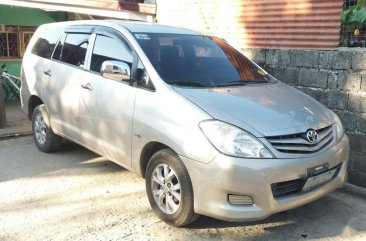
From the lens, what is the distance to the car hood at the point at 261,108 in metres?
3.48

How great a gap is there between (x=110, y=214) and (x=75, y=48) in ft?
7.26

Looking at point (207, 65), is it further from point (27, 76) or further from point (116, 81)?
point (27, 76)

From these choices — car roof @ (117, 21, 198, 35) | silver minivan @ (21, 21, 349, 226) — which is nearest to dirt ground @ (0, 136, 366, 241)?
silver minivan @ (21, 21, 349, 226)

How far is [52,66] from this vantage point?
555 centimetres

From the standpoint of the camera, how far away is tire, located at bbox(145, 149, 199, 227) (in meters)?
3.54

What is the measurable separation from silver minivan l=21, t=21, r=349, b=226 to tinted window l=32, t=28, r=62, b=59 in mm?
408

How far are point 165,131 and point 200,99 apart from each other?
16.3 inches

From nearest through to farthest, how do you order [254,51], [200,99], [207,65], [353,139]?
[200,99] < [207,65] < [353,139] < [254,51]

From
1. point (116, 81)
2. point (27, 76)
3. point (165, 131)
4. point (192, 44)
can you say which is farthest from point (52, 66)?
point (165, 131)

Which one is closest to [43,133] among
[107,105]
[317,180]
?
[107,105]

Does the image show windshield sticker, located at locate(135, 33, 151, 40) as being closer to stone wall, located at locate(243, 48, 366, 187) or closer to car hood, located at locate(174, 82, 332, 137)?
car hood, located at locate(174, 82, 332, 137)

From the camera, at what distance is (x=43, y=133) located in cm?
599

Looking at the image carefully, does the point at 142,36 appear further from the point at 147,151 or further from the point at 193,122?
the point at 193,122

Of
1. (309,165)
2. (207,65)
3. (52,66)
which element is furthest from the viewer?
(52,66)
